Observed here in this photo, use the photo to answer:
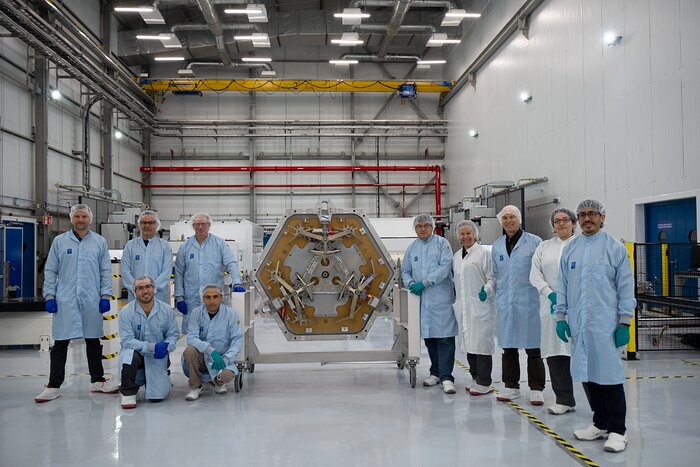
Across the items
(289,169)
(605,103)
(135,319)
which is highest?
(289,169)

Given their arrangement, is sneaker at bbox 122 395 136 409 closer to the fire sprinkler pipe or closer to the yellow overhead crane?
the fire sprinkler pipe

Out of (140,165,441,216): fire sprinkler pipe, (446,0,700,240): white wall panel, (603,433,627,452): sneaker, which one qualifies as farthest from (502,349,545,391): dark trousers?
(140,165,441,216): fire sprinkler pipe

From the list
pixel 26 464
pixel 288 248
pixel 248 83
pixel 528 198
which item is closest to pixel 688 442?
pixel 288 248

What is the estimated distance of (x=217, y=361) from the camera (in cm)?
446

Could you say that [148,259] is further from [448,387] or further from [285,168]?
[285,168]

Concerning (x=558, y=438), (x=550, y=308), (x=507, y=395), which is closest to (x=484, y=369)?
(x=507, y=395)

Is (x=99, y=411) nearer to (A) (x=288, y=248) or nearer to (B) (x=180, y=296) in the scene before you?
(B) (x=180, y=296)

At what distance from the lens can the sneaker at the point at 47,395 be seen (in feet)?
14.8

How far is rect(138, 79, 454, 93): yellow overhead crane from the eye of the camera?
16766 mm

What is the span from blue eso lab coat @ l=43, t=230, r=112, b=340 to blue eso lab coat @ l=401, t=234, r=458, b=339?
2.74 meters

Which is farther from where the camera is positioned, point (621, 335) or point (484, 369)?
point (484, 369)

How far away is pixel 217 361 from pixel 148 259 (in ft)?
4.06

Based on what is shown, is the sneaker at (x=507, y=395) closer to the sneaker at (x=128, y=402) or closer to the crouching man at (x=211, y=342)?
the crouching man at (x=211, y=342)

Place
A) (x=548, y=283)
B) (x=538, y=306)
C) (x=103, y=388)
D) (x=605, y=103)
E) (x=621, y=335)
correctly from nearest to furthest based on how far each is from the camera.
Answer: (x=621, y=335) → (x=548, y=283) → (x=538, y=306) → (x=103, y=388) → (x=605, y=103)
